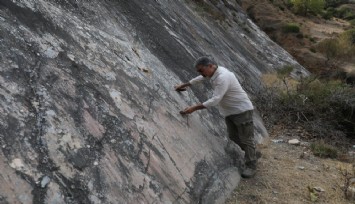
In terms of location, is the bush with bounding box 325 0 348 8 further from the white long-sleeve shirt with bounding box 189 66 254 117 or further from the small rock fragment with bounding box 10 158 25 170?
the small rock fragment with bounding box 10 158 25 170

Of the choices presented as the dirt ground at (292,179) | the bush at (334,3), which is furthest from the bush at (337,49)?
the bush at (334,3)

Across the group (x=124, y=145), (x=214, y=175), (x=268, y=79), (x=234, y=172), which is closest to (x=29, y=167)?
(x=124, y=145)

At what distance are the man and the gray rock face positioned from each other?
217 millimetres

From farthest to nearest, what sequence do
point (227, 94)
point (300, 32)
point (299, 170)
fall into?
point (300, 32) → point (299, 170) → point (227, 94)

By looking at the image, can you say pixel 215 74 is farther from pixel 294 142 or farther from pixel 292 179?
pixel 294 142

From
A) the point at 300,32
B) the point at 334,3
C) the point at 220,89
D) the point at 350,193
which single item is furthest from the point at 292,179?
the point at 334,3

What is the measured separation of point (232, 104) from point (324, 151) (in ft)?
8.36

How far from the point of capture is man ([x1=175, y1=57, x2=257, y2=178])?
4.94 meters

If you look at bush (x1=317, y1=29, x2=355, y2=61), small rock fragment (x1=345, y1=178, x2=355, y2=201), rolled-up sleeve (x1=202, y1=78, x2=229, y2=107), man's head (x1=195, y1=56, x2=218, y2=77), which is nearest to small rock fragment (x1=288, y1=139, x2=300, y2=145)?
small rock fragment (x1=345, y1=178, x2=355, y2=201)

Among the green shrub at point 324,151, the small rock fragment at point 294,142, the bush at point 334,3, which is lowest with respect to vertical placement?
the small rock fragment at point 294,142

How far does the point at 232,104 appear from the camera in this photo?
5195 millimetres

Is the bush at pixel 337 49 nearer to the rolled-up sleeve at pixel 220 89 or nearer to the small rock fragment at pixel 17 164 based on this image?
the rolled-up sleeve at pixel 220 89

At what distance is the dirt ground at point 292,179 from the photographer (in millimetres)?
5070

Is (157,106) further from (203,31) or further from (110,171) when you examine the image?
(203,31)
